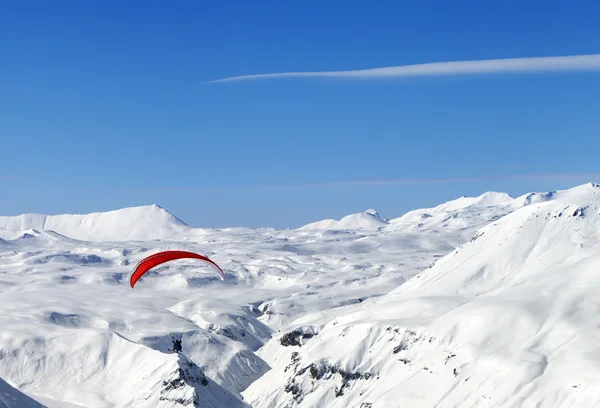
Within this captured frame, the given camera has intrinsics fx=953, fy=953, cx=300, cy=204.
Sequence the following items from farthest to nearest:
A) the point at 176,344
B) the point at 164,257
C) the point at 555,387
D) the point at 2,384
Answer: the point at 555,387
the point at 2,384
the point at 176,344
the point at 164,257

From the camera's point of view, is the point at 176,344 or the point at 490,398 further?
the point at 490,398

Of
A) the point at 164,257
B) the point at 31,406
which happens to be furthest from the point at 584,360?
the point at 31,406

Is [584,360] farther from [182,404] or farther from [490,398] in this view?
[182,404]

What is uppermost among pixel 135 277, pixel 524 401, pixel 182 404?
pixel 135 277

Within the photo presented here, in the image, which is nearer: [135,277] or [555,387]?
[135,277]

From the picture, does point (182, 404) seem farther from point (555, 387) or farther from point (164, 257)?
point (555, 387)

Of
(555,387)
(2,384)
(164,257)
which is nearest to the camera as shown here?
(164,257)

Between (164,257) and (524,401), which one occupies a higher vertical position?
(164,257)

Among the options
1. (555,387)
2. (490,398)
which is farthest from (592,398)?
(490,398)

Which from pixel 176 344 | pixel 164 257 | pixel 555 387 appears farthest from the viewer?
pixel 555 387
